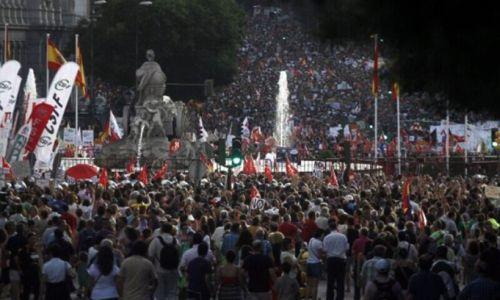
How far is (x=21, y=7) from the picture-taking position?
4390 inches

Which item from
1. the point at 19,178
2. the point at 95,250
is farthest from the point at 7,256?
the point at 19,178

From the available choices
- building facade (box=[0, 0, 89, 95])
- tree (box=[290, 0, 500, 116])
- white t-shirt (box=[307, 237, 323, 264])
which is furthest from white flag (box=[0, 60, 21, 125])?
building facade (box=[0, 0, 89, 95])

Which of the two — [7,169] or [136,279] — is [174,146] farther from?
[136,279]

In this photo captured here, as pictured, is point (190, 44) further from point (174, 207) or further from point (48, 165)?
point (174, 207)

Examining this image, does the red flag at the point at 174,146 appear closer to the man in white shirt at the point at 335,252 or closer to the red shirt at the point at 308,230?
the red shirt at the point at 308,230

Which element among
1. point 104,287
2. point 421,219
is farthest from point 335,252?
point 104,287

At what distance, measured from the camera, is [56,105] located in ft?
168

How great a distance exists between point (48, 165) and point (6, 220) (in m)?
19.1

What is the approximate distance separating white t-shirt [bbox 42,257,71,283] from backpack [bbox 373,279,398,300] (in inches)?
174

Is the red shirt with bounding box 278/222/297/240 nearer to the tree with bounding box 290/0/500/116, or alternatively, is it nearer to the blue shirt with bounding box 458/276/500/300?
the tree with bounding box 290/0/500/116

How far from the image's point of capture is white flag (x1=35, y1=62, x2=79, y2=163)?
1953 inches

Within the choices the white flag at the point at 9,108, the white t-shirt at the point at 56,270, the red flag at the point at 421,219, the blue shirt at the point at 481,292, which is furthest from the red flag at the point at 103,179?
the blue shirt at the point at 481,292

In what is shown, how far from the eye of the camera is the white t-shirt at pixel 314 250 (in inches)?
1164

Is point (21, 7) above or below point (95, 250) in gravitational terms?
above
